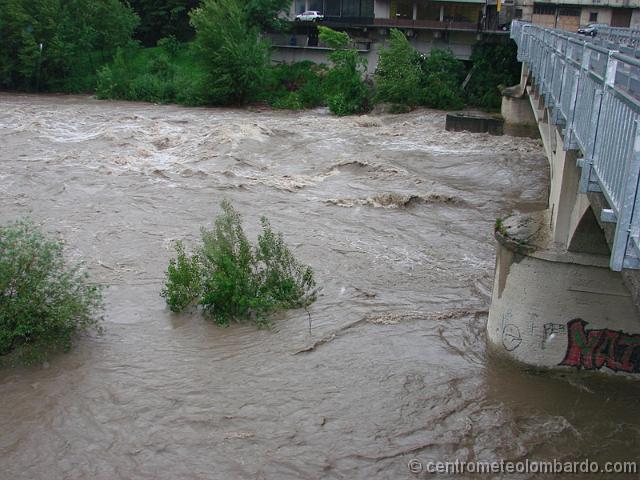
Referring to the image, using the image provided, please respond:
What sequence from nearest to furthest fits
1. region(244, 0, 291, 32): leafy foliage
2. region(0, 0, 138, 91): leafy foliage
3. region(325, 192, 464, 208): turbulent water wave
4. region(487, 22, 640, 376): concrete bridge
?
1. region(487, 22, 640, 376): concrete bridge
2. region(325, 192, 464, 208): turbulent water wave
3. region(0, 0, 138, 91): leafy foliage
4. region(244, 0, 291, 32): leafy foliage

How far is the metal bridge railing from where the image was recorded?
5.59 m

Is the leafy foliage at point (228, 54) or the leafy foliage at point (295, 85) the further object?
the leafy foliage at point (295, 85)

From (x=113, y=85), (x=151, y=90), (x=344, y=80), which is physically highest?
(x=344, y=80)

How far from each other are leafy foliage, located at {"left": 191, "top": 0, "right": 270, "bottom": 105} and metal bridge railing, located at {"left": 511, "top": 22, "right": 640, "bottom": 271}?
104 feet

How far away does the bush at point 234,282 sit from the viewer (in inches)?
505

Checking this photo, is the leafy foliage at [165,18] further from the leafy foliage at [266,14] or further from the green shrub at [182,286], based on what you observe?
the green shrub at [182,286]

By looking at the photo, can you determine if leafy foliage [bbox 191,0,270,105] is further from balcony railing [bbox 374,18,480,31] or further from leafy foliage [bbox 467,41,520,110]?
leafy foliage [bbox 467,41,520,110]

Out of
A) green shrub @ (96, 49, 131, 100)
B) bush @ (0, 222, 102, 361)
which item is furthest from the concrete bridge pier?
green shrub @ (96, 49, 131, 100)

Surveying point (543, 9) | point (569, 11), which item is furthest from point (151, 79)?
point (569, 11)

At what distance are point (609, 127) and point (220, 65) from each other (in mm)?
36567

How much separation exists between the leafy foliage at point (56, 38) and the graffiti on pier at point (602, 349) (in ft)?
135

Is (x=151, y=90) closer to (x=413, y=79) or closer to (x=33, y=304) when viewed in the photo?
(x=413, y=79)

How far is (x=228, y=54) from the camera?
4112 cm

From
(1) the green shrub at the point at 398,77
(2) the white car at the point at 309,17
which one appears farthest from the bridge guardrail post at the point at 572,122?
(2) the white car at the point at 309,17
